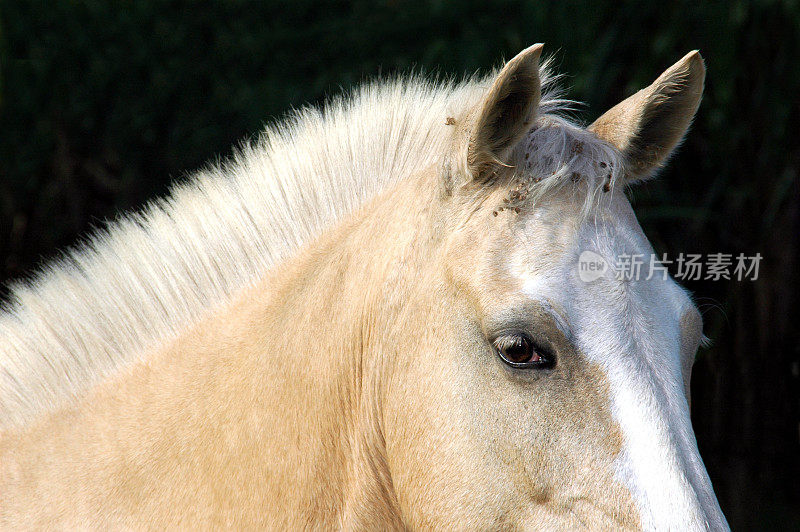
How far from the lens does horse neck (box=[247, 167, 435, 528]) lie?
5.64 ft

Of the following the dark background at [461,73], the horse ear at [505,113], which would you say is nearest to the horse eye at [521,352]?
the horse ear at [505,113]

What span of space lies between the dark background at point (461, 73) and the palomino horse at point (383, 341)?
7.49ft

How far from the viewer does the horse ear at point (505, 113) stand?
1.54 m

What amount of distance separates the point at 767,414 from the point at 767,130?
1636 millimetres

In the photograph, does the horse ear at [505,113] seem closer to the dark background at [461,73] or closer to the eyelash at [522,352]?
the eyelash at [522,352]

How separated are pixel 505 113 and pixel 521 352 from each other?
1.72 ft

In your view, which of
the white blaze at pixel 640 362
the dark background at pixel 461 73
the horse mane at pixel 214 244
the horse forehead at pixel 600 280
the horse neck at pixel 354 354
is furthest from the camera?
the dark background at pixel 461 73

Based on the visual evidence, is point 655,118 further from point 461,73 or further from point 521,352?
point 461,73

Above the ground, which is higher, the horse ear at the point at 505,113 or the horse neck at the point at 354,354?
the horse ear at the point at 505,113

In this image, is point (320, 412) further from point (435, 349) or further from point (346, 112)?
point (346, 112)

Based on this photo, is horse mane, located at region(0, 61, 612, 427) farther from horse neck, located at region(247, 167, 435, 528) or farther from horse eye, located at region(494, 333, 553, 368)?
horse eye, located at region(494, 333, 553, 368)

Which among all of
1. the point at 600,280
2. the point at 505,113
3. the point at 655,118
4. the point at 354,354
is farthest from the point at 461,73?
the point at 600,280

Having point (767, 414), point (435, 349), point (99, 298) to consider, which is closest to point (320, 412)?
point (435, 349)

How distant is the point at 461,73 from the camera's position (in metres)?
4.34
